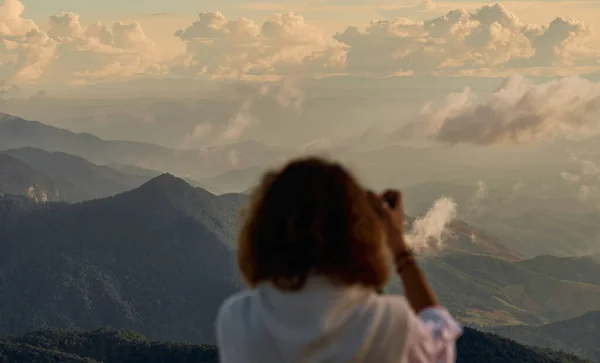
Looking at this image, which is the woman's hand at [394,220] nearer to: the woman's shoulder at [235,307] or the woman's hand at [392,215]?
the woman's hand at [392,215]

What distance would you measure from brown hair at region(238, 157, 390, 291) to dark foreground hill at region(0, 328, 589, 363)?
129 m

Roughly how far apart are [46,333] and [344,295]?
16638cm

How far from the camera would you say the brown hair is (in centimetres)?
611

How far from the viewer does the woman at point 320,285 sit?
6043mm

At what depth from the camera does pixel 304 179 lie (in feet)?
20.5

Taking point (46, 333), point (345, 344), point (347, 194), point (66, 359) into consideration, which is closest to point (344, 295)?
point (345, 344)

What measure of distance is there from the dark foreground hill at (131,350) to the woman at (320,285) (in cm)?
12869

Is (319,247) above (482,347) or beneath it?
above

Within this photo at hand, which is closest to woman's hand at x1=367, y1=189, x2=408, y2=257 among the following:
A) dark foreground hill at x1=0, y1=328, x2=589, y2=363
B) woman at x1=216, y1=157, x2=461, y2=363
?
woman at x1=216, y1=157, x2=461, y2=363

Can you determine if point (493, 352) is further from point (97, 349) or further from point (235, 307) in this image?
point (235, 307)

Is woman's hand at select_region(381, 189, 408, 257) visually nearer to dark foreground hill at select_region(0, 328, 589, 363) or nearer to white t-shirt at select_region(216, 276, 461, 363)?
white t-shirt at select_region(216, 276, 461, 363)

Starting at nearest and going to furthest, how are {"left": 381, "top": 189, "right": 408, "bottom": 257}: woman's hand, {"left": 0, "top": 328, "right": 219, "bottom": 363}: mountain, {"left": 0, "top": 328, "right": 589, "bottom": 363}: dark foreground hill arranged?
{"left": 381, "top": 189, "right": 408, "bottom": 257}: woman's hand, {"left": 0, "top": 328, "right": 219, "bottom": 363}: mountain, {"left": 0, "top": 328, "right": 589, "bottom": 363}: dark foreground hill

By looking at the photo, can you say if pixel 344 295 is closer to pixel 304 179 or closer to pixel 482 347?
pixel 304 179

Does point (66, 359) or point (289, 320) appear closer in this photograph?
point (289, 320)
